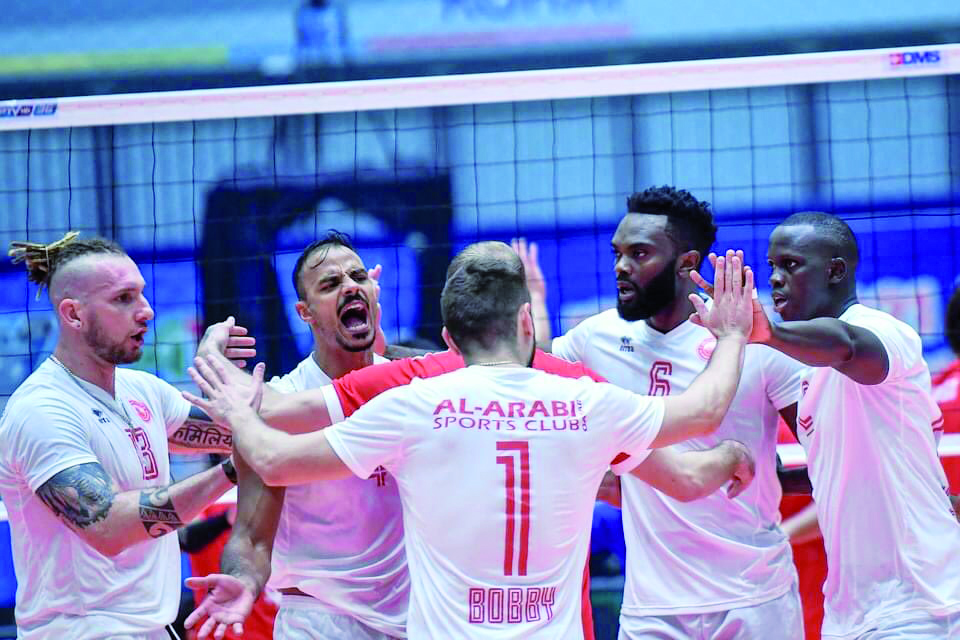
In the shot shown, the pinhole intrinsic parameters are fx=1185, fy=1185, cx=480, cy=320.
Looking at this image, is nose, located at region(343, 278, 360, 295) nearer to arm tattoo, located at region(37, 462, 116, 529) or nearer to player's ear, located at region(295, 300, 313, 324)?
player's ear, located at region(295, 300, 313, 324)

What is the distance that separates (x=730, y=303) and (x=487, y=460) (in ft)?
3.35

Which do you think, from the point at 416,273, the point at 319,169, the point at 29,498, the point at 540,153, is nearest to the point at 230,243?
the point at 319,169

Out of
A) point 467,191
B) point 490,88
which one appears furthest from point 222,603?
point 467,191

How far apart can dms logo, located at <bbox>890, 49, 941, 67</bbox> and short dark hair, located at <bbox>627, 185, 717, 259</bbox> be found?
172cm

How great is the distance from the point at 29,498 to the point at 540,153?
280 inches

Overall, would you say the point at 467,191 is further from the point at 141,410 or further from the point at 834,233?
the point at 834,233

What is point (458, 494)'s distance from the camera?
3.32 m

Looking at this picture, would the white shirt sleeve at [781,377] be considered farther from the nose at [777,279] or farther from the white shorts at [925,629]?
the white shorts at [925,629]

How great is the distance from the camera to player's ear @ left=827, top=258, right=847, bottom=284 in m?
4.40

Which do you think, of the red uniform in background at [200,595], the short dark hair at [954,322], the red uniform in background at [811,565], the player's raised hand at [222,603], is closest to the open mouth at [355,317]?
the player's raised hand at [222,603]

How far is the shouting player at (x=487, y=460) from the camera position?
332 cm

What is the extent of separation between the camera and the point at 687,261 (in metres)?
4.99

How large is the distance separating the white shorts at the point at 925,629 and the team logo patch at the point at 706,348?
48.5 inches

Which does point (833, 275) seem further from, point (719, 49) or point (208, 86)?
point (208, 86)
